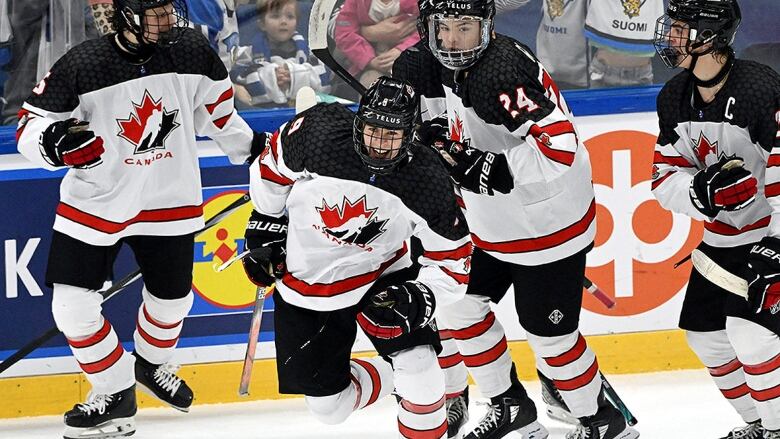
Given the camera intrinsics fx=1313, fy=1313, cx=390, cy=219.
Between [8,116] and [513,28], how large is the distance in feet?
5.82

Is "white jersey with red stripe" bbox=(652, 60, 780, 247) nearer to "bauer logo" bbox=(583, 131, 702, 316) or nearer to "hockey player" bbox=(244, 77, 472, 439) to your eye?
"hockey player" bbox=(244, 77, 472, 439)

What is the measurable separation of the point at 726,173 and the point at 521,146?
520 millimetres

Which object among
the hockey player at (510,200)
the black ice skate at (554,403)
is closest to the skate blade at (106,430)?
the hockey player at (510,200)

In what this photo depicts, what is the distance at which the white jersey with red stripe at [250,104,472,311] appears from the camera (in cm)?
321

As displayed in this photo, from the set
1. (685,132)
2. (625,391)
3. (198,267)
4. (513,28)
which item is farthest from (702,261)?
(198,267)

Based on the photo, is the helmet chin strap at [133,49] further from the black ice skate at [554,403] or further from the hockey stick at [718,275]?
the hockey stick at [718,275]

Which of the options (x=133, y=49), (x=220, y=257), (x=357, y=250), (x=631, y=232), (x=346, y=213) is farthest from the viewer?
(x=631, y=232)

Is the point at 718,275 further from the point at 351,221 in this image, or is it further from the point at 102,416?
the point at 102,416

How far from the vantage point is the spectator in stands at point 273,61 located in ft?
15.1

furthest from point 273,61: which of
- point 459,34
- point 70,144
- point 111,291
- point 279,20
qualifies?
point 459,34

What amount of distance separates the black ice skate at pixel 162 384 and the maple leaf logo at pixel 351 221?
1.13 metres

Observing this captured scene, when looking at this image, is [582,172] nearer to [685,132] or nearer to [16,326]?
[685,132]

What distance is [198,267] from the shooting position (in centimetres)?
451

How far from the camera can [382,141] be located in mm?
3105
